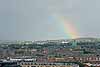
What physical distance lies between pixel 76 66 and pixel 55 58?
15.1 feet

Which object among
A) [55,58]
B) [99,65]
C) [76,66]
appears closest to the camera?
[76,66]

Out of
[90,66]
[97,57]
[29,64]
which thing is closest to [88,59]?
[97,57]

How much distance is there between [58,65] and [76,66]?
101cm

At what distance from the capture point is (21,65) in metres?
16.3

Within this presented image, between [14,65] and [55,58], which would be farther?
[55,58]

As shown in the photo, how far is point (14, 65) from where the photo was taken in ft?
53.0

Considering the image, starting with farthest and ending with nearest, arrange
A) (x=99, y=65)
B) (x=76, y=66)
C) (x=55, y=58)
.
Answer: (x=55, y=58), (x=99, y=65), (x=76, y=66)

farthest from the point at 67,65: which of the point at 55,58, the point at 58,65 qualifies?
the point at 55,58

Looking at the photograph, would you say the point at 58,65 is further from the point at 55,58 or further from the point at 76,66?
the point at 55,58

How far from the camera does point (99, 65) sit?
16.8 meters

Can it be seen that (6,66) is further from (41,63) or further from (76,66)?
(76,66)

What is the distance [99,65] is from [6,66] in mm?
5234

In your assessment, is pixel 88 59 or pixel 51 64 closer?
pixel 51 64

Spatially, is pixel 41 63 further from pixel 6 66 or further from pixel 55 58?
pixel 55 58
